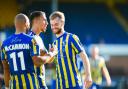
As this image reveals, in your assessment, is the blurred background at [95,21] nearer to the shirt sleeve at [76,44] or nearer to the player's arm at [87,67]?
the shirt sleeve at [76,44]

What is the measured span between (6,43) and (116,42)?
19238 millimetres

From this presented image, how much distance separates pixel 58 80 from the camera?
8062 mm

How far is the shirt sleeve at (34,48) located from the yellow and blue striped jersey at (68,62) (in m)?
1.14

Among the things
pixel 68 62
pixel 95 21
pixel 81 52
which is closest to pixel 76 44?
pixel 81 52

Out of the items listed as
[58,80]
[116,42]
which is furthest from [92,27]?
[58,80]

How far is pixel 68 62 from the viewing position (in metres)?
7.93

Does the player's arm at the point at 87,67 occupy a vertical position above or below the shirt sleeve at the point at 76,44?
below

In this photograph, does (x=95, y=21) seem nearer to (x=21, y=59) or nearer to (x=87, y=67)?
(x=87, y=67)

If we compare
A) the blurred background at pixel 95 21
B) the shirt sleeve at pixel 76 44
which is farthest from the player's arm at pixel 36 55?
the blurred background at pixel 95 21

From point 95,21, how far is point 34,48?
2033 cm

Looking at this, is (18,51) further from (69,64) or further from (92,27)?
(92,27)

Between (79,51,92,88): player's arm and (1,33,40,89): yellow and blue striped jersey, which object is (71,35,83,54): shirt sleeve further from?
(1,33,40,89): yellow and blue striped jersey

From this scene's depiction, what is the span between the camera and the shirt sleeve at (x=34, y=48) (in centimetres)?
681

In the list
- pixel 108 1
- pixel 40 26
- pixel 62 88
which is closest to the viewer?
pixel 40 26
